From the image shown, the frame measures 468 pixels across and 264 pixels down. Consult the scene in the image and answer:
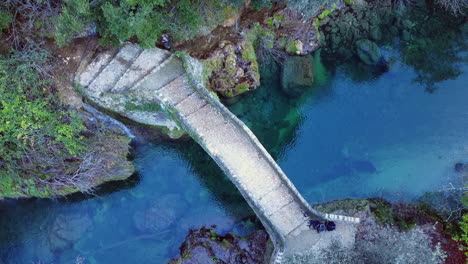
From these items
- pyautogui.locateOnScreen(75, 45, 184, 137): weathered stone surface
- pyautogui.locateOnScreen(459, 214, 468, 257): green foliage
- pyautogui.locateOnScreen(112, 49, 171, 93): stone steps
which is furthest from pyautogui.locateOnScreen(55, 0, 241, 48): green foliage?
pyautogui.locateOnScreen(459, 214, 468, 257): green foliage

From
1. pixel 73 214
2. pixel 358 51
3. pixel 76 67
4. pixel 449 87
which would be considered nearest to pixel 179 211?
pixel 73 214

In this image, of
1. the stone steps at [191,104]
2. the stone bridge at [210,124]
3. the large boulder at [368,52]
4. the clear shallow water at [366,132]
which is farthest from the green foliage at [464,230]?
the stone steps at [191,104]

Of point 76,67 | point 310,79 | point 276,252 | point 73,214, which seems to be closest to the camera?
point 276,252

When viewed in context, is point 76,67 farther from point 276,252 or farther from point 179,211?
point 276,252

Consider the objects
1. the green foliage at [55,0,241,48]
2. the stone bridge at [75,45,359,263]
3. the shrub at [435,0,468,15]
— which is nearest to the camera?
the green foliage at [55,0,241,48]

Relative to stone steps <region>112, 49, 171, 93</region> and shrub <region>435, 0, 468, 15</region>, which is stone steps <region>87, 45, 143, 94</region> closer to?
stone steps <region>112, 49, 171, 93</region>

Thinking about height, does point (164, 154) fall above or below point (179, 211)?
above

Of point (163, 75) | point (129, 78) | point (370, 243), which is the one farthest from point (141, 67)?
point (370, 243)
